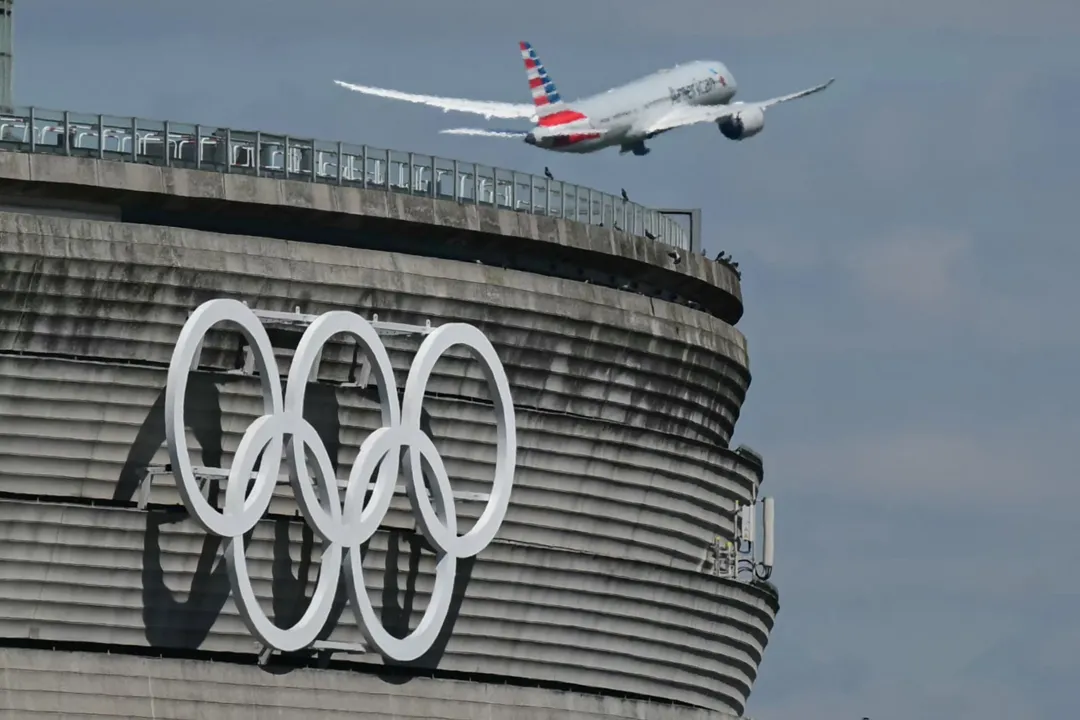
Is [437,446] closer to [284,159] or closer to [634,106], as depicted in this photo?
[284,159]

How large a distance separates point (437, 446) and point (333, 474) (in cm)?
685

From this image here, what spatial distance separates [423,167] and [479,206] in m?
2.29

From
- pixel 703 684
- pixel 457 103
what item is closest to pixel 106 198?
pixel 703 684

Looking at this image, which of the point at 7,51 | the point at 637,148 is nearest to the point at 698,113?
the point at 637,148

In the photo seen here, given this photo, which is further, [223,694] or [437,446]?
[437,446]

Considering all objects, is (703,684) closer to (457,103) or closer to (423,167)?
(423,167)

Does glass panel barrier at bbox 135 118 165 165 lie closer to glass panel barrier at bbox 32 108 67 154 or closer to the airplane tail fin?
glass panel barrier at bbox 32 108 67 154

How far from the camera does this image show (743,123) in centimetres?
14812

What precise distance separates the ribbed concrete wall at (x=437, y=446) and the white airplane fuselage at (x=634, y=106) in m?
25.9

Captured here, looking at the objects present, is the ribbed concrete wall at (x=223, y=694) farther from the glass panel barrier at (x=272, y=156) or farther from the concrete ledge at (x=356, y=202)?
the glass panel barrier at (x=272, y=156)

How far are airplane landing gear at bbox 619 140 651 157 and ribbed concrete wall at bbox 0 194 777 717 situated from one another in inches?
1143

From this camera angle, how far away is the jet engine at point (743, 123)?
148 metres

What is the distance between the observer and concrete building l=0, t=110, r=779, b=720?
97.1 meters

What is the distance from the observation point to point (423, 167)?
359ft
